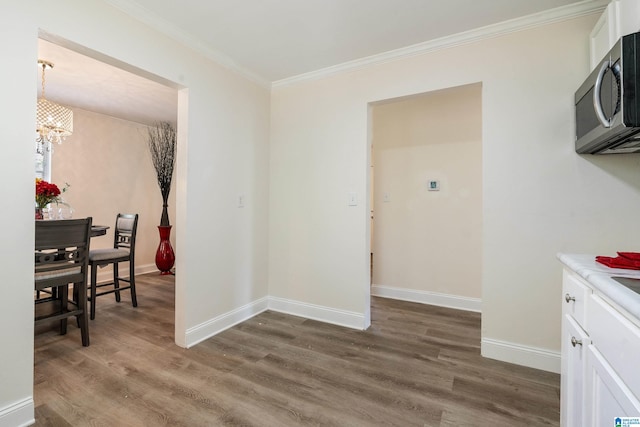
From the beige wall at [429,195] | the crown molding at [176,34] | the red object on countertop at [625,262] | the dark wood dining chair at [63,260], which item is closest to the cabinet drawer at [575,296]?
the red object on countertop at [625,262]

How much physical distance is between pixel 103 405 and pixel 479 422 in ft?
6.52

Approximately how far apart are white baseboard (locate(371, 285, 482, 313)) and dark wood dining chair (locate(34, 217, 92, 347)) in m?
2.93

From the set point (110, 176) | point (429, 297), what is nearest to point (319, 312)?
point (429, 297)

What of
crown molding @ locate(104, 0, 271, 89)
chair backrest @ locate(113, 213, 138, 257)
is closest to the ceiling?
crown molding @ locate(104, 0, 271, 89)

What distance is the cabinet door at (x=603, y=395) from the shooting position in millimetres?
718

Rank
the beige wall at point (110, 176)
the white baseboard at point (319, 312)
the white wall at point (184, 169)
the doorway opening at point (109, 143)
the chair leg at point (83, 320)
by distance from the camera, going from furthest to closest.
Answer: the beige wall at point (110, 176), the doorway opening at point (109, 143), the white baseboard at point (319, 312), the chair leg at point (83, 320), the white wall at point (184, 169)

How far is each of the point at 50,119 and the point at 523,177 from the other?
159 inches

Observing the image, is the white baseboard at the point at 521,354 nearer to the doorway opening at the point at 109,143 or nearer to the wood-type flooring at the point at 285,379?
the wood-type flooring at the point at 285,379

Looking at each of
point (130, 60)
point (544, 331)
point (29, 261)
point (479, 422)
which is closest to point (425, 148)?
point (544, 331)

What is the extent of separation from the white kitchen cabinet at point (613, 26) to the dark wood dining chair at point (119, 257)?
4062 millimetres

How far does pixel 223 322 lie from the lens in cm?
263

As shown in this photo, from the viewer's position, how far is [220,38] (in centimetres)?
232

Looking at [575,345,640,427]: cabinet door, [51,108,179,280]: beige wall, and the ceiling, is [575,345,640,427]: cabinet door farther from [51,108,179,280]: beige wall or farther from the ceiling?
[51,108,179,280]: beige wall

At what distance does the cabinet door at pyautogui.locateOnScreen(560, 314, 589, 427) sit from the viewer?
102 cm
